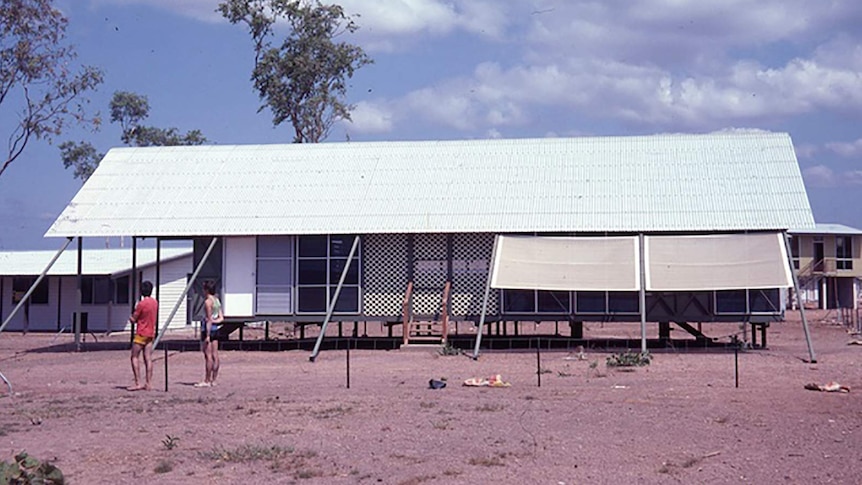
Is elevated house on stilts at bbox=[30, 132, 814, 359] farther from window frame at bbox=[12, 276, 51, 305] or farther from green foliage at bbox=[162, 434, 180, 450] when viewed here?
green foliage at bbox=[162, 434, 180, 450]

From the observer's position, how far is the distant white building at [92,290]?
A: 3794 centimetres

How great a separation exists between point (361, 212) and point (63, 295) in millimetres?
17952

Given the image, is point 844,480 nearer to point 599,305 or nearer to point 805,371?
point 805,371

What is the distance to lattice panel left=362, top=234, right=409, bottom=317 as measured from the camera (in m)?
26.8

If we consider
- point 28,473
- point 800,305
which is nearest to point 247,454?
point 28,473

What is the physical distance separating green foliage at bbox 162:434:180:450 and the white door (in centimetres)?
1584

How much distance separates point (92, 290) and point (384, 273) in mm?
16522

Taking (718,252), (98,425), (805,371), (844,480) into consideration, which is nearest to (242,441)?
(98,425)

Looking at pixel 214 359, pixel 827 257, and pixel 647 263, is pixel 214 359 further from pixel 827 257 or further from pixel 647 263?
pixel 827 257

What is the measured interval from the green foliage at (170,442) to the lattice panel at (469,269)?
51.7ft

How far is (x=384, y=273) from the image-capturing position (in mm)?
Answer: 26906

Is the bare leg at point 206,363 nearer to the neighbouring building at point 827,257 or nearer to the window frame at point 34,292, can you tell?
the window frame at point 34,292

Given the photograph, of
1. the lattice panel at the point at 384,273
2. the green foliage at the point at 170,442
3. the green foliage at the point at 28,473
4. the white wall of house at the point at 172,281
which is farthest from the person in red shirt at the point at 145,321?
the white wall of house at the point at 172,281

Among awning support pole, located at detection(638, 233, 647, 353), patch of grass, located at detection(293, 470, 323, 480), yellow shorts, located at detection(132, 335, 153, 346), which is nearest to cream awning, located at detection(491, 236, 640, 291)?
awning support pole, located at detection(638, 233, 647, 353)
